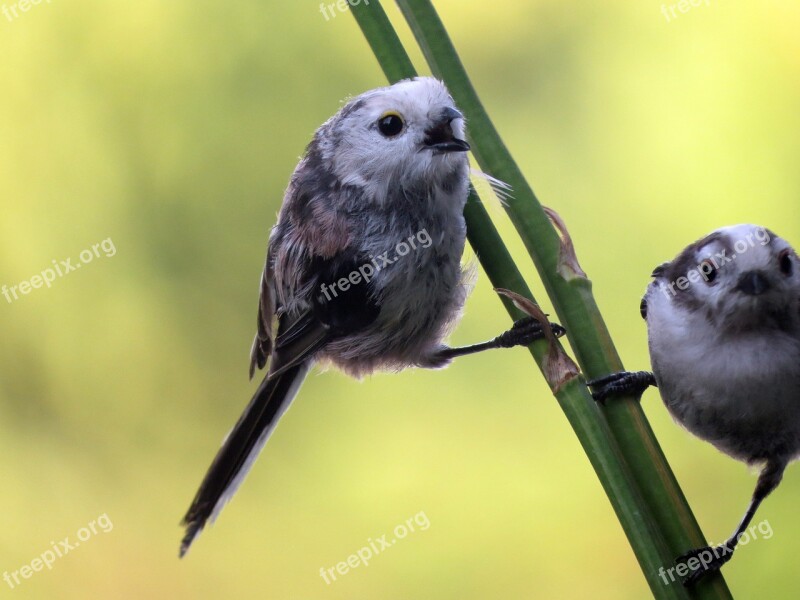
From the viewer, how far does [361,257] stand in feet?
3.28

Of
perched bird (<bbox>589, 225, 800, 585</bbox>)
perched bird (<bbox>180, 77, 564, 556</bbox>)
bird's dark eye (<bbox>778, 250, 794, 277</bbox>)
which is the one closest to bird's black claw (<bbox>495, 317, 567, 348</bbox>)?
perched bird (<bbox>180, 77, 564, 556</bbox>)

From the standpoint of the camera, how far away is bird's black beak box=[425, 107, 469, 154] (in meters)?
0.80

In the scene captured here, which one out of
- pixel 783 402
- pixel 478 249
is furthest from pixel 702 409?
pixel 478 249

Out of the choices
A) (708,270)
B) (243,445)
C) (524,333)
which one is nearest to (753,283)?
(708,270)

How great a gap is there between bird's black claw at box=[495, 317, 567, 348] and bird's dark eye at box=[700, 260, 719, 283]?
0.22 metres

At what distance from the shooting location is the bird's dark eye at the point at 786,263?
0.91 m

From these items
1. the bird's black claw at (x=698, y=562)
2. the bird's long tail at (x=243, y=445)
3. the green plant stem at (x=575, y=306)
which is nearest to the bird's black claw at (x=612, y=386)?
the green plant stem at (x=575, y=306)

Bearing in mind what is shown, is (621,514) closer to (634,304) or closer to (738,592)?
(634,304)

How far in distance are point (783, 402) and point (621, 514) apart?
0.50m

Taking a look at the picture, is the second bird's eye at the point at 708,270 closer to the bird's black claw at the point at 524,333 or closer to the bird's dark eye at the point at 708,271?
the bird's dark eye at the point at 708,271

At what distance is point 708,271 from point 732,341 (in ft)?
0.31

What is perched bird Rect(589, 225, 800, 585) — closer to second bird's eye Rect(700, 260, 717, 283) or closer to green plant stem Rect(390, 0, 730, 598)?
second bird's eye Rect(700, 260, 717, 283)

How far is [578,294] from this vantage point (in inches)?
26.7

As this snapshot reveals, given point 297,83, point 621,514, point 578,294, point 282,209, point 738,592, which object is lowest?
point 738,592
